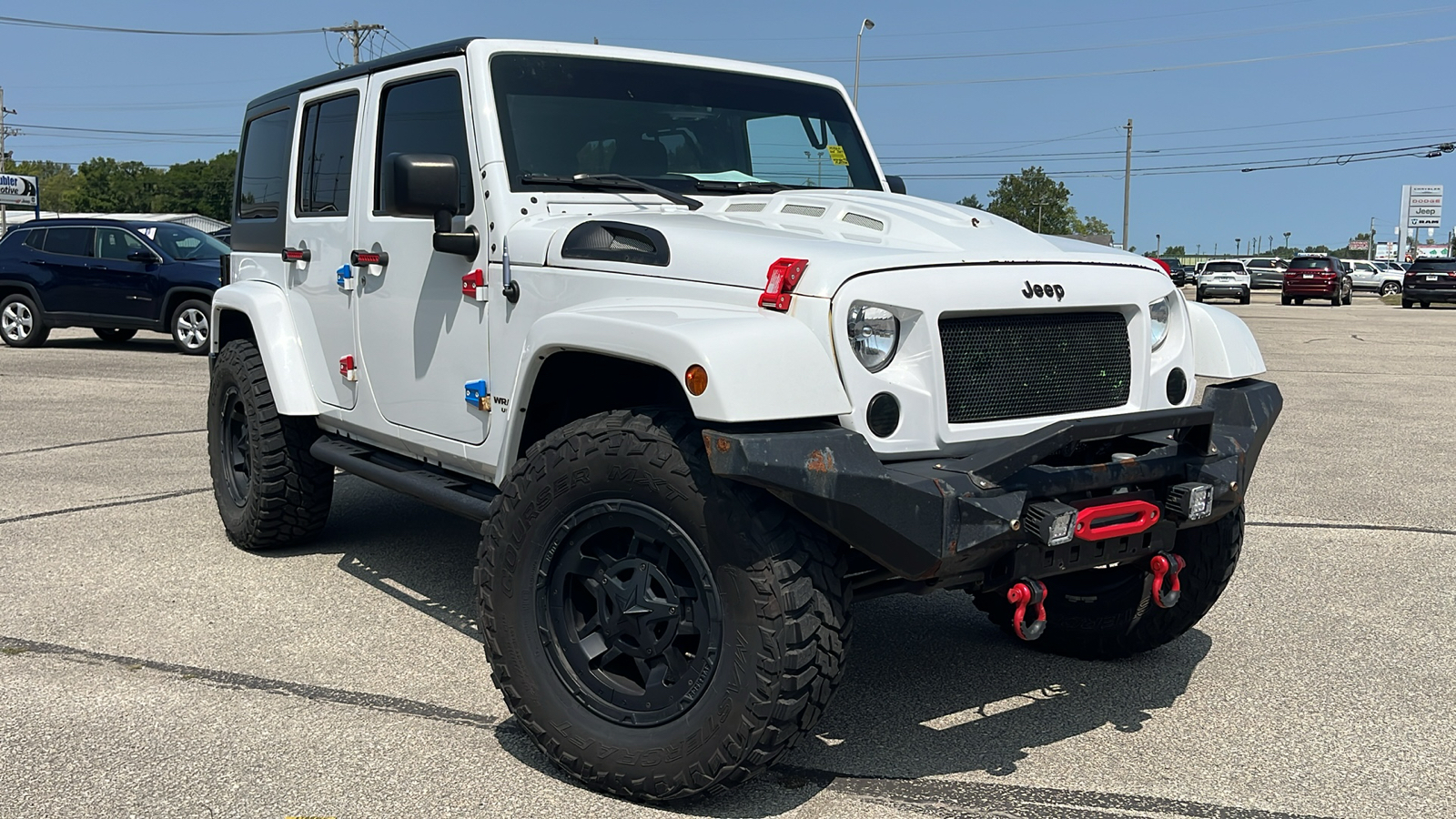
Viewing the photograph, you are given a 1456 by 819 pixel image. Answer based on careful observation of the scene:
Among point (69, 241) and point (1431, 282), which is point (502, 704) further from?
point (1431, 282)

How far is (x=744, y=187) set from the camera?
4.75 meters

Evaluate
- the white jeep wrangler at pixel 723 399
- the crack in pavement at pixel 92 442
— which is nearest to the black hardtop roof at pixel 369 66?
the white jeep wrangler at pixel 723 399

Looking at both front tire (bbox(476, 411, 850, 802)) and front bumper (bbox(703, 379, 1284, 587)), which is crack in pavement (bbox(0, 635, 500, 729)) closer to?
front tire (bbox(476, 411, 850, 802))

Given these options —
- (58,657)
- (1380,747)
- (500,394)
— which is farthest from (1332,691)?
(58,657)

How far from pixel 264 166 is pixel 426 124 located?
1810mm

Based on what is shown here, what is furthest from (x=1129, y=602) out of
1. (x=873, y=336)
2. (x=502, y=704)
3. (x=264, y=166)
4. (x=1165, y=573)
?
(x=264, y=166)

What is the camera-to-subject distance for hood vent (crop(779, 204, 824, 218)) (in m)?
4.15

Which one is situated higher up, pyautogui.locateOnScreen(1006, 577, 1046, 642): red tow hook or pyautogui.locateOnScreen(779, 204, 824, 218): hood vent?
pyautogui.locateOnScreen(779, 204, 824, 218): hood vent

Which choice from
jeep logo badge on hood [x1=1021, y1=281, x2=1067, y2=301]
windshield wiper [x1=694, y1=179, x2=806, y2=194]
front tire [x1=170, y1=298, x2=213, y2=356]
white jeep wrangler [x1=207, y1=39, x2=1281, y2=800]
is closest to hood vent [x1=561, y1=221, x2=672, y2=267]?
white jeep wrangler [x1=207, y1=39, x2=1281, y2=800]

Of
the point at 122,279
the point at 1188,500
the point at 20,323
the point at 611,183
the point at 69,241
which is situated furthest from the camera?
the point at 20,323

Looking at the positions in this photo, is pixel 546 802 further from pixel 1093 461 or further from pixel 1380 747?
pixel 1380 747

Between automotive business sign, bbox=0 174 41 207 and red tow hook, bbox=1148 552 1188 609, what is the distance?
141 feet

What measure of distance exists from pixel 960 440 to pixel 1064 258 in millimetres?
702

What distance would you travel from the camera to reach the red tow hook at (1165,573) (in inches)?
151
